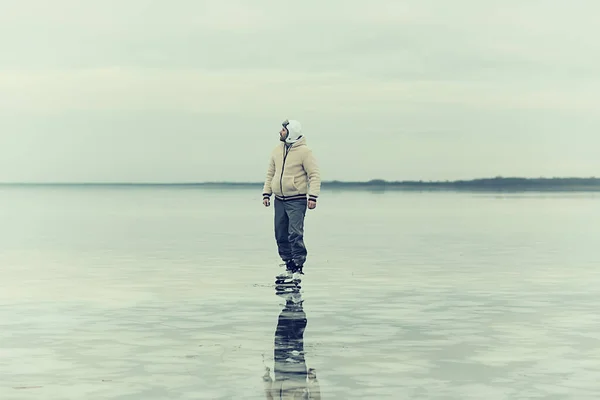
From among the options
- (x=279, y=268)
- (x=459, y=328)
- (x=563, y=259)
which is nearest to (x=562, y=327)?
(x=459, y=328)

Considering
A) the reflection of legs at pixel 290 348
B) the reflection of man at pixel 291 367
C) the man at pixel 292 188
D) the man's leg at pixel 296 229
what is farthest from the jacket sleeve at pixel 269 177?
the reflection of man at pixel 291 367

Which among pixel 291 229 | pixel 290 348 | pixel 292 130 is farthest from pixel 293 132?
pixel 290 348

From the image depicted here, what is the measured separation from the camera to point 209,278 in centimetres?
1523

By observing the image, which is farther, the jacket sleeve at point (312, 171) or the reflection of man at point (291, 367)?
the jacket sleeve at point (312, 171)

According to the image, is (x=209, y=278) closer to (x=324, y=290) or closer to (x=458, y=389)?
(x=324, y=290)

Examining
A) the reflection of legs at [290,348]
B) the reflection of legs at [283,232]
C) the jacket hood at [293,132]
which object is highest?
the jacket hood at [293,132]

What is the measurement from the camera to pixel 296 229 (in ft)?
49.3

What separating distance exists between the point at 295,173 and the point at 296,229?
0.79 m

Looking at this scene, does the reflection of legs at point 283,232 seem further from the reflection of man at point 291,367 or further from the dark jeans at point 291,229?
the reflection of man at point 291,367

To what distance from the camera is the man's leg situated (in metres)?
15.0

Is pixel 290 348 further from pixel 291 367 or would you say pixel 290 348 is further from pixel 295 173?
pixel 295 173

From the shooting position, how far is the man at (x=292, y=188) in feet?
49.2

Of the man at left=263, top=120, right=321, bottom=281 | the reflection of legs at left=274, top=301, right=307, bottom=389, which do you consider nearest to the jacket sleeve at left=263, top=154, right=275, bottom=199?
the man at left=263, top=120, right=321, bottom=281

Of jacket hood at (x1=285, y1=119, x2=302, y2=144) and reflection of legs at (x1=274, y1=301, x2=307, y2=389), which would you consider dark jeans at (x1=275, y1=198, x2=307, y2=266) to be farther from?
reflection of legs at (x1=274, y1=301, x2=307, y2=389)
